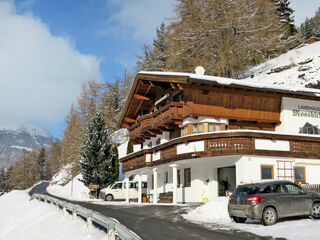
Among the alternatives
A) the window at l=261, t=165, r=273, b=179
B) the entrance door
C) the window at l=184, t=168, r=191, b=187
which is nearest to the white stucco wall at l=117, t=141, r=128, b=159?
the window at l=184, t=168, r=191, b=187

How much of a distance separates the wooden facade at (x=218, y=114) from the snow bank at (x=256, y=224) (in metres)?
4.35

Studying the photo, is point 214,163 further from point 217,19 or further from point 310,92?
point 217,19

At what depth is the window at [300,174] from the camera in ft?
73.3

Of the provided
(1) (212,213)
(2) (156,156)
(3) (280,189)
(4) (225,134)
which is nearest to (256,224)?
(3) (280,189)

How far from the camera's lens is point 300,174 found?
2245cm

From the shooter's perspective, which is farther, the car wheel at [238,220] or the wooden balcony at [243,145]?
the wooden balcony at [243,145]

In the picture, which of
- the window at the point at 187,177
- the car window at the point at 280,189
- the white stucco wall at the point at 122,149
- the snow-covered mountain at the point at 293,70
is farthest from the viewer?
the white stucco wall at the point at 122,149

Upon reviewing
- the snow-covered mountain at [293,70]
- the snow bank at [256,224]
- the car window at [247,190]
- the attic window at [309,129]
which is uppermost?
the snow-covered mountain at [293,70]

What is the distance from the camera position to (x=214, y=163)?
24609mm

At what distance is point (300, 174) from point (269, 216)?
1024 centimetres

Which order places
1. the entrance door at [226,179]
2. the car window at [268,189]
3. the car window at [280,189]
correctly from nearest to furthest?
the car window at [268,189] < the car window at [280,189] < the entrance door at [226,179]

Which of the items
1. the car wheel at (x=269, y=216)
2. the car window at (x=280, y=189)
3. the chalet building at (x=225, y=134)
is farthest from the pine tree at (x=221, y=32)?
the car wheel at (x=269, y=216)

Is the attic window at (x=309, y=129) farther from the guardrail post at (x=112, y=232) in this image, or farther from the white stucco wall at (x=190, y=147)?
the guardrail post at (x=112, y=232)

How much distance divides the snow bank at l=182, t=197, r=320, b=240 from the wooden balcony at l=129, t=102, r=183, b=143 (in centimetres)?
987
